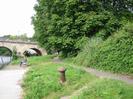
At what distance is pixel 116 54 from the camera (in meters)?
18.3

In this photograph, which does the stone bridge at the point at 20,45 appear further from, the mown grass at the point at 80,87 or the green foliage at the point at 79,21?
the mown grass at the point at 80,87

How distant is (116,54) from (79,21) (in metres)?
10.9

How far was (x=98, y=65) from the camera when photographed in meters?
19.7

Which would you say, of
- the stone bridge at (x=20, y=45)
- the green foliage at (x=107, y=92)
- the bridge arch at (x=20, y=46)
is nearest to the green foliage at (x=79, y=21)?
the green foliage at (x=107, y=92)

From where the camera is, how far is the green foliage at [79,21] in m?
28.3

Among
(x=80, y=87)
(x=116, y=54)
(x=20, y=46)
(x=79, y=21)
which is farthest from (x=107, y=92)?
(x=20, y=46)

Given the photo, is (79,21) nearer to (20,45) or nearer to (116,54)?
(116,54)

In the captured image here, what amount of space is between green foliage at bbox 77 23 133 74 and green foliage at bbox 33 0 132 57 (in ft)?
23.9

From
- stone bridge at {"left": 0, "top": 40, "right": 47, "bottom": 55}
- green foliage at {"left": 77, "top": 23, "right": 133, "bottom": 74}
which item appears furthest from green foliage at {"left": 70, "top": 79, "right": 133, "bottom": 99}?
stone bridge at {"left": 0, "top": 40, "right": 47, "bottom": 55}

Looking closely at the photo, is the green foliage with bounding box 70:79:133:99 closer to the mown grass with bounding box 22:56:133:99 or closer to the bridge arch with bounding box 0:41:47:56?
the mown grass with bounding box 22:56:133:99

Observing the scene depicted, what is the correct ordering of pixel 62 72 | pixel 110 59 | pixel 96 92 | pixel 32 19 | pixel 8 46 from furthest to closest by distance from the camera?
1. pixel 8 46
2. pixel 32 19
3. pixel 110 59
4. pixel 62 72
5. pixel 96 92

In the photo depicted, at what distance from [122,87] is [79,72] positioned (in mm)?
6542

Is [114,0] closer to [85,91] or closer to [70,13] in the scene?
[70,13]

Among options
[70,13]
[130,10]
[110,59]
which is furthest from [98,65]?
[130,10]
